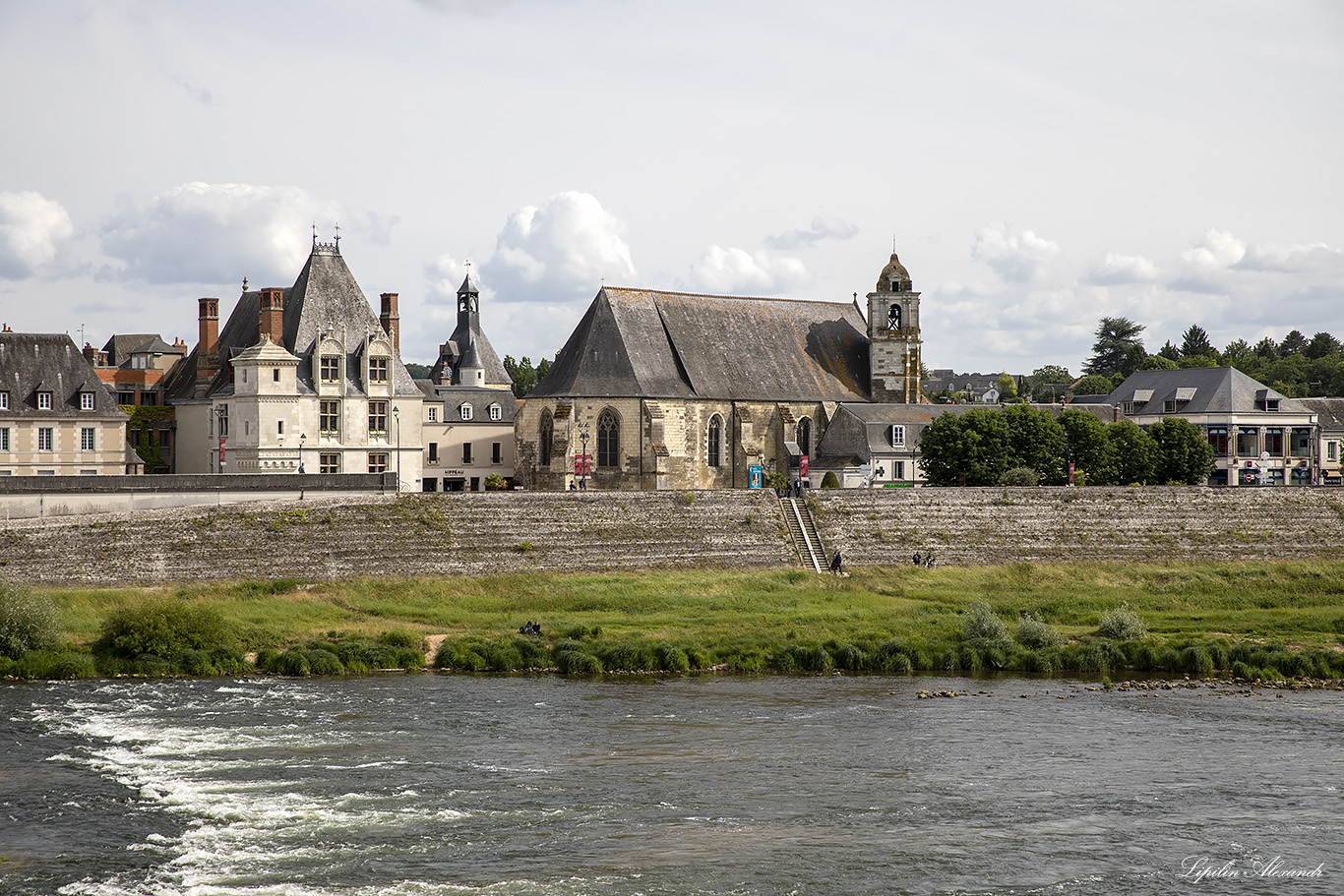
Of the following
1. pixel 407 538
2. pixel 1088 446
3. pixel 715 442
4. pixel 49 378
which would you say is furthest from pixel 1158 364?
pixel 49 378

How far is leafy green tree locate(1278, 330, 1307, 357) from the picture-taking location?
158625 millimetres

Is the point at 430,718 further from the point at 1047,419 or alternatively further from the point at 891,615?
the point at 1047,419

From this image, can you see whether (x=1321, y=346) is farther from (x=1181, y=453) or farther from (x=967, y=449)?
(x=967, y=449)

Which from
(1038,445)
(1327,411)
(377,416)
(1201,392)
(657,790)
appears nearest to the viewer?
(657,790)

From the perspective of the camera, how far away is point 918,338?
255ft

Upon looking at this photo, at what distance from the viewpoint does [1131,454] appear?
70.8 meters

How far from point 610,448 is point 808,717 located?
36848 mm

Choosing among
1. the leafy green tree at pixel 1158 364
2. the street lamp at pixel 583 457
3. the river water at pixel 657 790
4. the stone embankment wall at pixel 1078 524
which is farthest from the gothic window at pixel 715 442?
the leafy green tree at pixel 1158 364

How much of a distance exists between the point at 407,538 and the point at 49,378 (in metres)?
20.0

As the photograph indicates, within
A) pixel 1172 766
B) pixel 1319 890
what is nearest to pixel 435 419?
pixel 1172 766

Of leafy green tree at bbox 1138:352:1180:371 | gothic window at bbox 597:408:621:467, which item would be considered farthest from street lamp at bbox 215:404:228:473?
leafy green tree at bbox 1138:352:1180:371

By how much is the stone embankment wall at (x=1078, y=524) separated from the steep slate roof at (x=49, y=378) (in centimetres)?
3322

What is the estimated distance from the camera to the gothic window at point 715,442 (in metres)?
72.6

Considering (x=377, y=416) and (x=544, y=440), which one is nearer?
(x=377, y=416)
